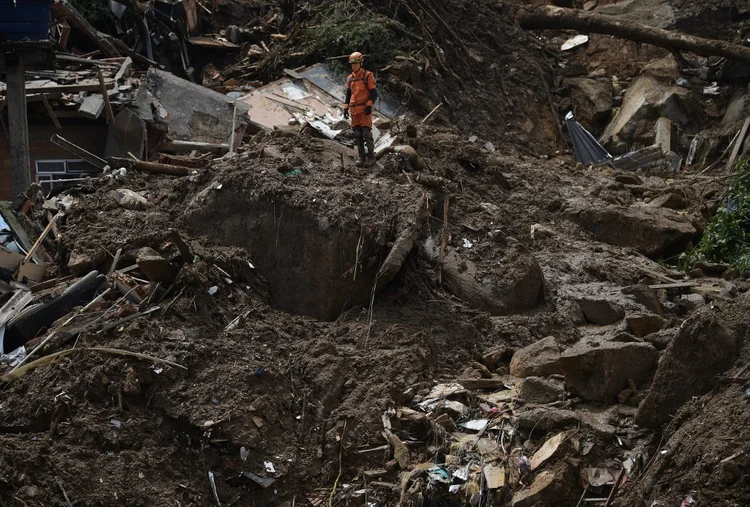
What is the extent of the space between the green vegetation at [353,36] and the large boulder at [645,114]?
4541 mm

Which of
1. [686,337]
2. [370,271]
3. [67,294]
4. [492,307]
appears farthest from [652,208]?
[67,294]

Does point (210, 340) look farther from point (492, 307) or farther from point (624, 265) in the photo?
point (624, 265)

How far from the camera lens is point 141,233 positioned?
10297mm

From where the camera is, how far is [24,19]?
11164 mm

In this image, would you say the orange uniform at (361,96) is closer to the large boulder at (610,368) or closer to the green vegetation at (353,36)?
the large boulder at (610,368)

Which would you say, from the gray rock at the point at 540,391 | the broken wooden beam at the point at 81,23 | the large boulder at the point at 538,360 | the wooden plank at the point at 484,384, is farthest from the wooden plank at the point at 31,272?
the broken wooden beam at the point at 81,23

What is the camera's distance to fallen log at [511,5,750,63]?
18750 mm

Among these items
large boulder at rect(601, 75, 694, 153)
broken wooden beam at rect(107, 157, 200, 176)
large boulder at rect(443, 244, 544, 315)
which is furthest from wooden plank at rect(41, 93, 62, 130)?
large boulder at rect(601, 75, 694, 153)

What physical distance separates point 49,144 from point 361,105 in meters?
5.53

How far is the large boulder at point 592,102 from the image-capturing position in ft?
62.1

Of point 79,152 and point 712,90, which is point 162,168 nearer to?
point 79,152

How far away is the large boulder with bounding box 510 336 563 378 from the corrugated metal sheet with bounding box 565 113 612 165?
353 inches

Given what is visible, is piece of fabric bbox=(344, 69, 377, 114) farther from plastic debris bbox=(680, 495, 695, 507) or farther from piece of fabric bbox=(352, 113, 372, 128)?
plastic debris bbox=(680, 495, 695, 507)

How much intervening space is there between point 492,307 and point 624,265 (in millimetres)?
2110
